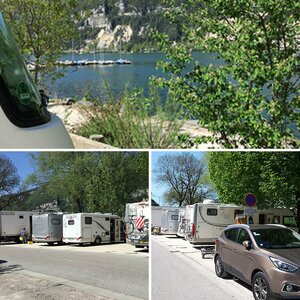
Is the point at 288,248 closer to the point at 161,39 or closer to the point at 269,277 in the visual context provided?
the point at 269,277

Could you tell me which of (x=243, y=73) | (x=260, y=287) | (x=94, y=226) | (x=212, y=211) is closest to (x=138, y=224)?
(x=94, y=226)

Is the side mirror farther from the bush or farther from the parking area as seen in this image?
the bush

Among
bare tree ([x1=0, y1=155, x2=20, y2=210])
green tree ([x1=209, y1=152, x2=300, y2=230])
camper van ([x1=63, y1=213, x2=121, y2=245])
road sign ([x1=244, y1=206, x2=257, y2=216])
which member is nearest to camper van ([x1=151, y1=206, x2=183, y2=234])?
camper van ([x1=63, y1=213, x2=121, y2=245])

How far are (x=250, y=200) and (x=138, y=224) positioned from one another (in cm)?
88

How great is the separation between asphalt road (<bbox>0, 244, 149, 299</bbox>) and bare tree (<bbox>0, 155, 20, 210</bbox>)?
357 millimetres

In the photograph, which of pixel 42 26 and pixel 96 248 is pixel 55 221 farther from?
pixel 42 26

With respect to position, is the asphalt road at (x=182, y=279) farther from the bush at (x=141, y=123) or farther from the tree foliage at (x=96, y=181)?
the bush at (x=141, y=123)

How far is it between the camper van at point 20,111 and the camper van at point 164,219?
0.83 metres

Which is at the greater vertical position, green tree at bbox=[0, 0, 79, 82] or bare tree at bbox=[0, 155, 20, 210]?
green tree at bbox=[0, 0, 79, 82]

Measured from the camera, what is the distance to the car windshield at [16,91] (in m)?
3.84

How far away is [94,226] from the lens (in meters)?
4.38

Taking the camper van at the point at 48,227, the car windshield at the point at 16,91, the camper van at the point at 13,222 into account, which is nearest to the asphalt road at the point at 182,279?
the camper van at the point at 48,227

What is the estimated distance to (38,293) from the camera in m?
4.30

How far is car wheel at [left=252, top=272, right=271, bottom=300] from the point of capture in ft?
13.6
